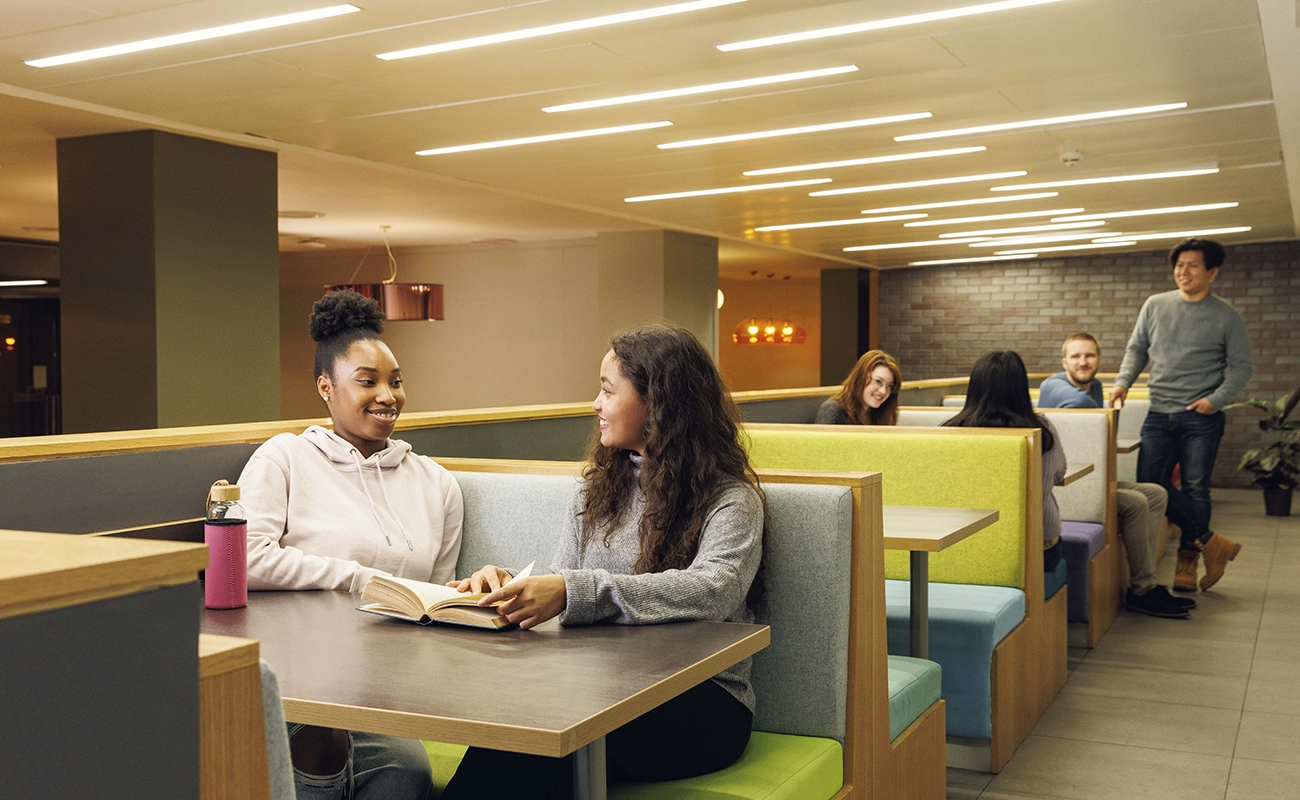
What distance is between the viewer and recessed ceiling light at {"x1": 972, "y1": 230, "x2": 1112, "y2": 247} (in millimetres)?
11785

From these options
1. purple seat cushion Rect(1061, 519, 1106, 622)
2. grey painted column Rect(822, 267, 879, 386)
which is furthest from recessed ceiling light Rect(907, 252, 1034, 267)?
purple seat cushion Rect(1061, 519, 1106, 622)

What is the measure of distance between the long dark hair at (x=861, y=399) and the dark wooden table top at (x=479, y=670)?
11.2ft

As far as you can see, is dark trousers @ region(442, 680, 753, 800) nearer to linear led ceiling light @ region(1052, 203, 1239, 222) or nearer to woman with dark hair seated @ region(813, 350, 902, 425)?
woman with dark hair seated @ region(813, 350, 902, 425)

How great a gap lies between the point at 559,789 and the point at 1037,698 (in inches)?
93.6

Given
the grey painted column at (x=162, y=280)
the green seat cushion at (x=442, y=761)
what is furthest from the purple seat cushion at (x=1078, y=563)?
the grey painted column at (x=162, y=280)

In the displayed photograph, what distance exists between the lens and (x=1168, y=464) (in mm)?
5449

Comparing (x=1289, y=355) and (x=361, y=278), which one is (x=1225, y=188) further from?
(x=361, y=278)

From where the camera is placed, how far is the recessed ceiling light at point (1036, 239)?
1179 cm

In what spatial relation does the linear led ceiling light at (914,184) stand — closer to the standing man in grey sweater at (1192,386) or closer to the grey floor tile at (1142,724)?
the standing man in grey sweater at (1192,386)

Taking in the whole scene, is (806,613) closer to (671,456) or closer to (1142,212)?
(671,456)

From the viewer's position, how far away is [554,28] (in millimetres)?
4570

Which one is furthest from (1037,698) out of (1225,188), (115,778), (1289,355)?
(1289,355)

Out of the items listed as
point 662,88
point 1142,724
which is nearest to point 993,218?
point 662,88

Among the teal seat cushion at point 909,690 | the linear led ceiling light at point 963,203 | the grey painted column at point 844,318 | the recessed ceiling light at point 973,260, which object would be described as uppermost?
the linear led ceiling light at point 963,203
